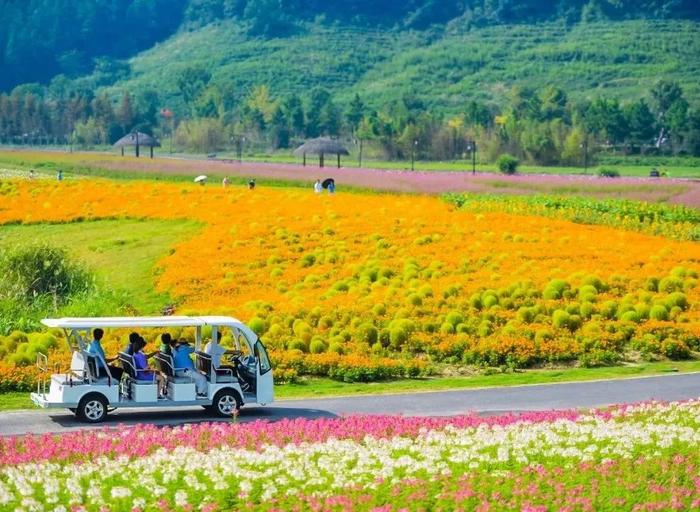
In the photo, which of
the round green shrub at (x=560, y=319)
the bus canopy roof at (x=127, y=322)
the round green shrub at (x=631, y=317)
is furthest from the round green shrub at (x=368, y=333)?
the bus canopy roof at (x=127, y=322)

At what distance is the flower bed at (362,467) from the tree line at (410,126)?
10521 centimetres

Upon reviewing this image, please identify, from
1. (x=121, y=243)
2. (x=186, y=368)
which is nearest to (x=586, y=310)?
(x=186, y=368)

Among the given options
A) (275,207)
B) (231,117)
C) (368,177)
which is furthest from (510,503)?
(231,117)

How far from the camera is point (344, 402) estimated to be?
85.6ft

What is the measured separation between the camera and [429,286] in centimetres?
3562

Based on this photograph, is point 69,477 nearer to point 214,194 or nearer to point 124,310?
point 124,310

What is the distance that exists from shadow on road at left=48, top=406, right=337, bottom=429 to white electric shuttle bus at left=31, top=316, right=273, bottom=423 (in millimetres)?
206

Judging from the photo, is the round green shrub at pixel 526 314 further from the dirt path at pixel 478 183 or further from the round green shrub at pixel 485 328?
the dirt path at pixel 478 183

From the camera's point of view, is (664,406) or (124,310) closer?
(664,406)

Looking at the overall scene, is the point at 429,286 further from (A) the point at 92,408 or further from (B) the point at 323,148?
(B) the point at 323,148

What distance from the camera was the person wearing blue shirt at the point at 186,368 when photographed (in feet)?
Answer: 79.9

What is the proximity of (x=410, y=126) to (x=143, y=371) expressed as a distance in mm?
114699

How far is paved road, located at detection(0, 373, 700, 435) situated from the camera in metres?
23.9

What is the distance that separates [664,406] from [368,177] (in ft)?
180
